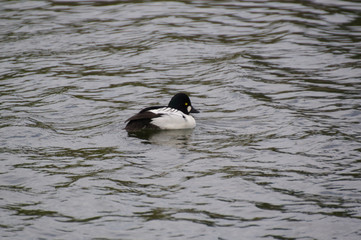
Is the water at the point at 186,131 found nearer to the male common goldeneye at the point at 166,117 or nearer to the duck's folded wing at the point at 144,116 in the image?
the male common goldeneye at the point at 166,117

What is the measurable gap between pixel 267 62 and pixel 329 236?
9.21m

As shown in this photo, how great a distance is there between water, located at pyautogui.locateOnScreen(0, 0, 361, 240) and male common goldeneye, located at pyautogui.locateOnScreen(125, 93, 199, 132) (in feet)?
0.83

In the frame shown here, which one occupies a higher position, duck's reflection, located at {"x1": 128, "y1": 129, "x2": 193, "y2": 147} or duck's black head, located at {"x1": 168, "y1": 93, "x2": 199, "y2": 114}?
duck's black head, located at {"x1": 168, "y1": 93, "x2": 199, "y2": 114}

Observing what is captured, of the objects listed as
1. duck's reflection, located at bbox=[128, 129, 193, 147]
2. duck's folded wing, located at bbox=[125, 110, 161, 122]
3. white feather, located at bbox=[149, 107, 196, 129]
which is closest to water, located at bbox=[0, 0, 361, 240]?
duck's reflection, located at bbox=[128, 129, 193, 147]

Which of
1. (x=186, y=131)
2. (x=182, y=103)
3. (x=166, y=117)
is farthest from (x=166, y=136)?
(x=182, y=103)

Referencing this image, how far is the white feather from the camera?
11906 mm

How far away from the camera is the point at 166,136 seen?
11773mm

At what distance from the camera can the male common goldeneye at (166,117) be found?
11.7 meters

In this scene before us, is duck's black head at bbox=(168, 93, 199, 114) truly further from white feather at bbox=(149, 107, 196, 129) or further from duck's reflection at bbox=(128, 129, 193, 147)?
duck's reflection at bbox=(128, 129, 193, 147)

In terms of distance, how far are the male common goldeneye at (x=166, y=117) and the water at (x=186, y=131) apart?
25 centimetres

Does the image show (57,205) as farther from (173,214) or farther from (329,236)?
(329,236)

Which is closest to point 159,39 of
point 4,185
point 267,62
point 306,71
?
point 267,62

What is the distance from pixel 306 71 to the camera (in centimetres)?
1529

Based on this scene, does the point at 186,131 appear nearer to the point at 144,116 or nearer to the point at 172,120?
the point at 172,120
